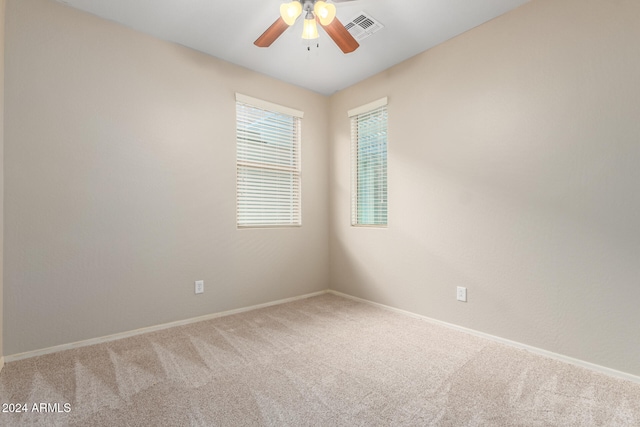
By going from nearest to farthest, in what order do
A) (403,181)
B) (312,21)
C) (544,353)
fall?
(312,21) → (544,353) → (403,181)

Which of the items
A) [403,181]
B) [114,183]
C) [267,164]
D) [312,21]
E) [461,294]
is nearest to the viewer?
[312,21]

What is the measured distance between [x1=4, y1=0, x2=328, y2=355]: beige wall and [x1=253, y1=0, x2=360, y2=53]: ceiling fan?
3.71ft

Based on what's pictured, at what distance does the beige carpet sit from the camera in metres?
1.46

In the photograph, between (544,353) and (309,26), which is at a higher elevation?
(309,26)

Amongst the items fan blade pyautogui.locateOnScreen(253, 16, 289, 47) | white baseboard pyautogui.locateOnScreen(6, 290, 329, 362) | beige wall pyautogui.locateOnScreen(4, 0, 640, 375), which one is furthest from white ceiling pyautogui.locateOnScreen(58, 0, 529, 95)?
white baseboard pyautogui.locateOnScreen(6, 290, 329, 362)

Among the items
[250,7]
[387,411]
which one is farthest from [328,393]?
[250,7]

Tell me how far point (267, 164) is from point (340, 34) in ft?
5.46

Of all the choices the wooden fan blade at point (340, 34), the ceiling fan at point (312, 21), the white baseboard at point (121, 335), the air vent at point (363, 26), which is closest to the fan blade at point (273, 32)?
the ceiling fan at point (312, 21)

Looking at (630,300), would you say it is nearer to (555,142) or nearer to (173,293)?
(555,142)

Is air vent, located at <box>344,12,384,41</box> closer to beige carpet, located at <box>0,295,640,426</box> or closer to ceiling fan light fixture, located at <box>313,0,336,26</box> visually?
ceiling fan light fixture, located at <box>313,0,336,26</box>

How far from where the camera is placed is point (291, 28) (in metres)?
2.47

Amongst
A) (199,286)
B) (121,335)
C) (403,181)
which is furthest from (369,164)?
(121,335)

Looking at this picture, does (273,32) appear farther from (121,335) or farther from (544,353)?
(544,353)

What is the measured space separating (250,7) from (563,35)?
7.24ft
